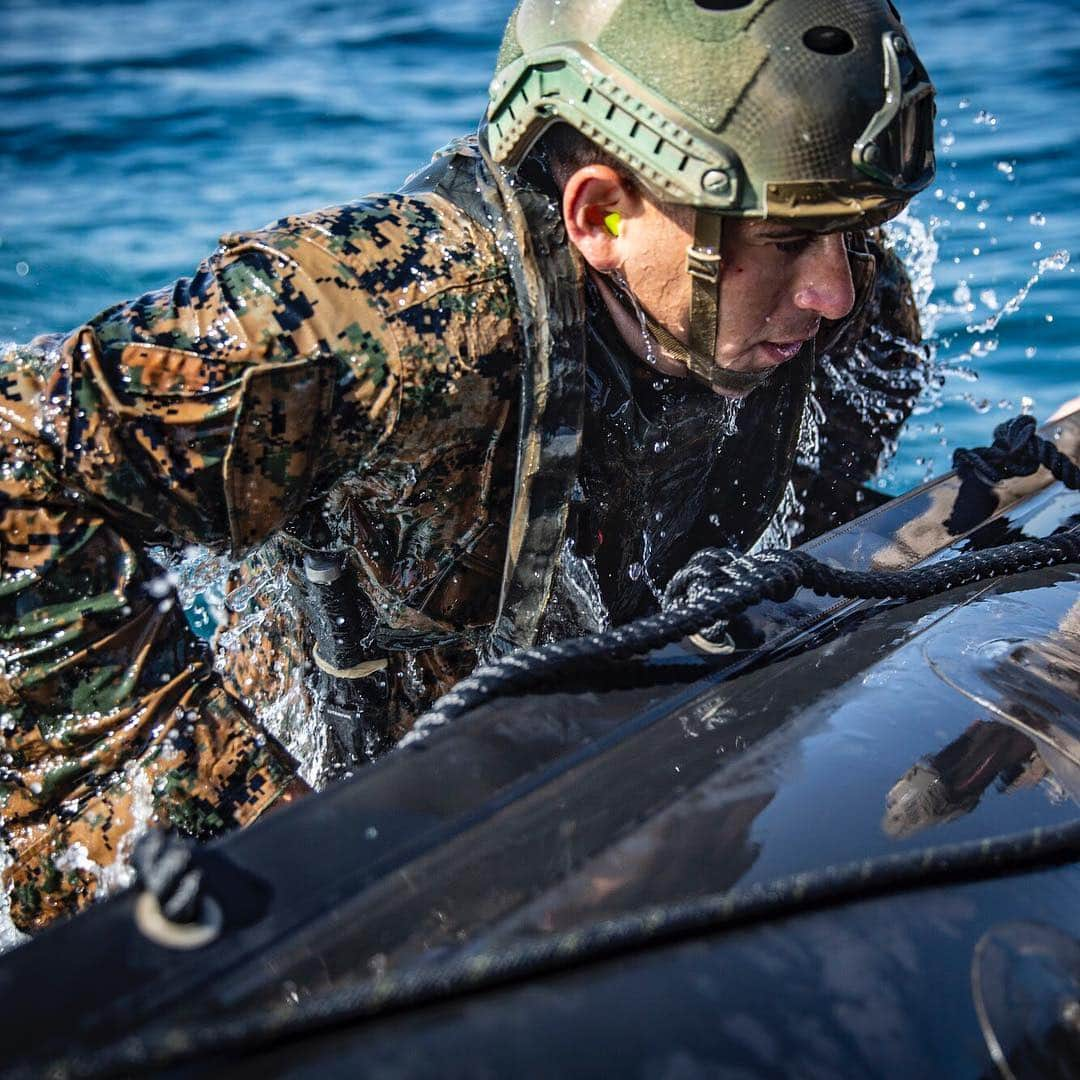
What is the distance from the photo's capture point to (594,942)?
1196 mm

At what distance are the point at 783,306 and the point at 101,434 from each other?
106 cm

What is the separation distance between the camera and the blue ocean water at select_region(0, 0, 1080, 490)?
6.09 metres

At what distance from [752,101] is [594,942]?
124 centimetres

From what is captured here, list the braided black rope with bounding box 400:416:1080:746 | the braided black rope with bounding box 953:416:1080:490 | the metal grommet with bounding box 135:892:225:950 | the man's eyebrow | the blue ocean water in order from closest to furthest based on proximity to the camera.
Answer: the metal grommet with bounding box 135:892:225:950 → the braided black rope with bounding box 400:416:1080:746 → the man's eyebrow → the braided black rope with bounding box 953:416:1080:490 → the blue ocean water

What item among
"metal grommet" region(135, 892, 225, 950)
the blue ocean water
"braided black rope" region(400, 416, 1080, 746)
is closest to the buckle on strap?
"braided black rope" region(400, 416, 1080, 746)

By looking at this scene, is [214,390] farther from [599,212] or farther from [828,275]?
[828,275]

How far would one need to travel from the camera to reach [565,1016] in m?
1.15

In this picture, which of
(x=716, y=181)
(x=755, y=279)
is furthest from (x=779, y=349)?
(x=716, y=181)

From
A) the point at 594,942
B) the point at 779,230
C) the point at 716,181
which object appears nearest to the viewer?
the point at 594,942

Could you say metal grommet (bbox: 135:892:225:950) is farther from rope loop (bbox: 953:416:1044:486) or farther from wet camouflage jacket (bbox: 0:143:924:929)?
rope loop (bbox: 953:416:1044:486)

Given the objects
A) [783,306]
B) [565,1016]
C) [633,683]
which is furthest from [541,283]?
[565,1016]

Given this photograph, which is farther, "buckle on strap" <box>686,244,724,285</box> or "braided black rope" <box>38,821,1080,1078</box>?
"buckle on strap" <box>686,244,724,285</box>

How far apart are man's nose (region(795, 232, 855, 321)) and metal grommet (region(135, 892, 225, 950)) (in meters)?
1.33

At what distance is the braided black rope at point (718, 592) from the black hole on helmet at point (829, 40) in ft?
2.44
